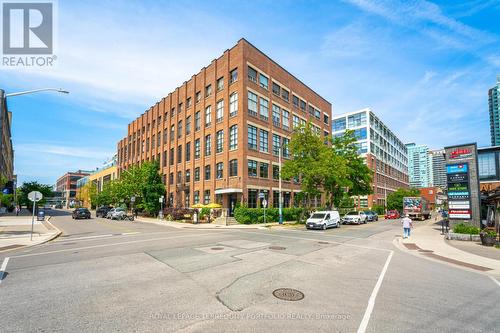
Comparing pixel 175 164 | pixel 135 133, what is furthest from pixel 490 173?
pixel 135 133

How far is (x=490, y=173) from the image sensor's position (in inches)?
1187

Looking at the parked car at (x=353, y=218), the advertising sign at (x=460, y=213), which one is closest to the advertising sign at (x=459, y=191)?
the advertising sign at (x=460, y=213)

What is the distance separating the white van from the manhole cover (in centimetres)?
1915

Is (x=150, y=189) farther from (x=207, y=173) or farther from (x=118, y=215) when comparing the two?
(x=207, y=173)

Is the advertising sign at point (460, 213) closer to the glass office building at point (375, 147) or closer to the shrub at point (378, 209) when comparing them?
the glass office building at point (375, 147)

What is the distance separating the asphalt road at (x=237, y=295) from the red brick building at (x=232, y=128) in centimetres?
2375

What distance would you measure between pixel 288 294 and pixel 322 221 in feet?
64.8

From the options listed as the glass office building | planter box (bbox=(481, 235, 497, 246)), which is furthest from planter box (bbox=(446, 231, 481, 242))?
the glass office building

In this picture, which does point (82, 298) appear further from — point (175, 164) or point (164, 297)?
point (175, 164)

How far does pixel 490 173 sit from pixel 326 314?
3443 cm

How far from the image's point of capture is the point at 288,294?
6777mm

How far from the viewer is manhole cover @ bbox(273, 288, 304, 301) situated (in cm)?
649

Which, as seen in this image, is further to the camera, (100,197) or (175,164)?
(100,197)

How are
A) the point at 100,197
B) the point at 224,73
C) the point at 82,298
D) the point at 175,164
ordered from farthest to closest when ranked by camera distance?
the point at 100,197 → the point at 175,164 → the point at 224,73 → the point at 82,298
